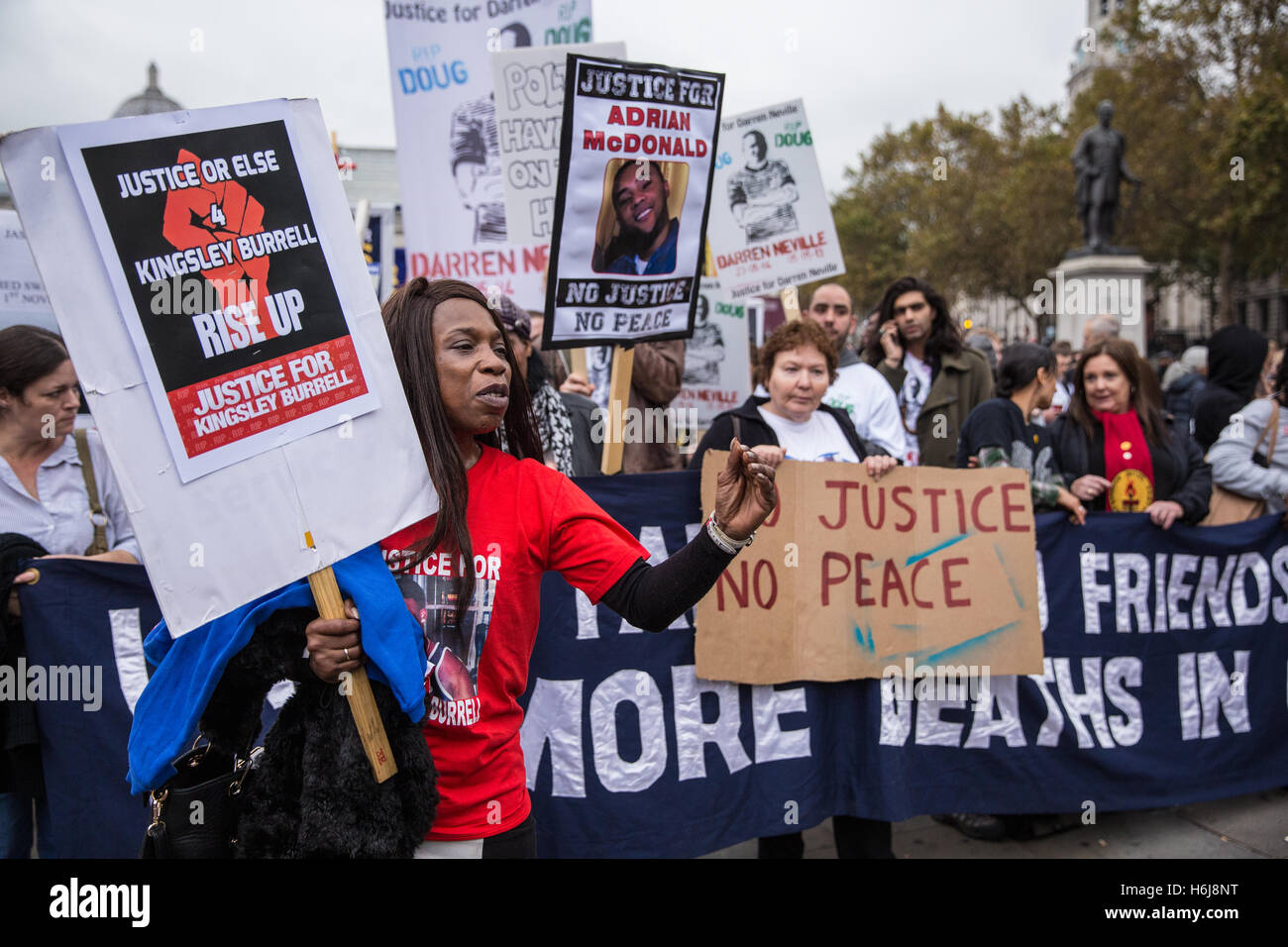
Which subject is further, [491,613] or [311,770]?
[491,613]

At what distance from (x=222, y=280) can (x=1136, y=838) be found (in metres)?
4.19

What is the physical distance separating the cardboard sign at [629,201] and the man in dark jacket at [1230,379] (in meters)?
3.12

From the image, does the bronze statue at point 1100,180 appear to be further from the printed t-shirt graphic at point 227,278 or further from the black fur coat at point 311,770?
the black fur coat at point 311,770

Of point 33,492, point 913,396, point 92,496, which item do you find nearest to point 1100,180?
point 913,396

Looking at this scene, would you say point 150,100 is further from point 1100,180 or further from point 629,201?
point 629,201

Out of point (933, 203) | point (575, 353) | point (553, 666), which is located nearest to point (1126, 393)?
point (575, 353)

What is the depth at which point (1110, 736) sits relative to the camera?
420 centimetres

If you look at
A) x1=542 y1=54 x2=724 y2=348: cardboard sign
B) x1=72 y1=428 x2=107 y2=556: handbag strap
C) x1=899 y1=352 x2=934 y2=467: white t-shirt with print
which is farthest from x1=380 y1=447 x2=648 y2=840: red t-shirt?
x1=899 y1=352 x2=934 y2=467: white t-shirt with print

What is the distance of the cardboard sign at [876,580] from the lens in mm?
3680

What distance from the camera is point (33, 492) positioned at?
334 cm

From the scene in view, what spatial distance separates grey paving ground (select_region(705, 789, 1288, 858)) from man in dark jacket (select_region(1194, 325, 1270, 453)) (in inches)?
73.4

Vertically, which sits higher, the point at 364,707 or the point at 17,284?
the point at 17,284

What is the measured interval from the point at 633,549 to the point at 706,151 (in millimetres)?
2297

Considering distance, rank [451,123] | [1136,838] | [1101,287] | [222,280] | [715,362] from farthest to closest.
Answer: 1. [1101,287]
2. [715,362]
3. [451,123]
4. [1136,838]
5. [222,280]
